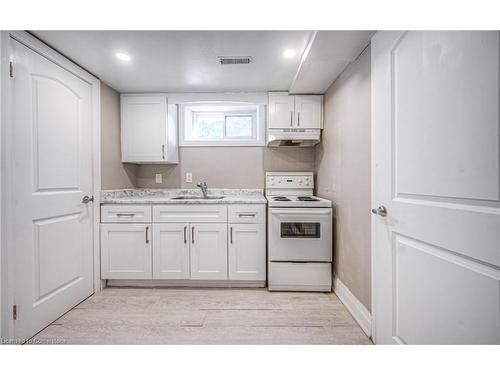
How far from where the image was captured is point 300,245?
220 centimetres

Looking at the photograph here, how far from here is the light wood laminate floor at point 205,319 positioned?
155cm

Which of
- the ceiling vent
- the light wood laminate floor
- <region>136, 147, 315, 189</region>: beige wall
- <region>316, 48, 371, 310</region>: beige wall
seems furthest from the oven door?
the ceiling vent

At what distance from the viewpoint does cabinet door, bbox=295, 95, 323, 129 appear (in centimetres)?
258

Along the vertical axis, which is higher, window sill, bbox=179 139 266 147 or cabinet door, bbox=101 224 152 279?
window sill, bbox=179 139 266 147

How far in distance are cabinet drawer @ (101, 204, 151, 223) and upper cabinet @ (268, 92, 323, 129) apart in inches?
63.4

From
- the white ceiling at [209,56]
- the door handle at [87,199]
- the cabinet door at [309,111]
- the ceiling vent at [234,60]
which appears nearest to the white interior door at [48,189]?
the door handle at [87,199]

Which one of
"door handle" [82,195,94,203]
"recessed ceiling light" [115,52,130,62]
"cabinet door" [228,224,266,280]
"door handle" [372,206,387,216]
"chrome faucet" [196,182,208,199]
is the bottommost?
"cabinet door" [228,224,266,280]

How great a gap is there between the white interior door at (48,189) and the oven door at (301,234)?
173cm

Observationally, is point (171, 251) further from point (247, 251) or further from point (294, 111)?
point (294, 111)

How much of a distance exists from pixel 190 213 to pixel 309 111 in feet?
5.66

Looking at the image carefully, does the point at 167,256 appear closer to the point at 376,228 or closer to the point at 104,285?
the point at 104,285

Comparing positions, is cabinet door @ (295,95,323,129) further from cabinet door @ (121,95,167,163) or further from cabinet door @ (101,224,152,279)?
cabinet door @ (101,224,152,279)

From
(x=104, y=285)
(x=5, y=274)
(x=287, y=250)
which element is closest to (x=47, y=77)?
(x=5, y=274)

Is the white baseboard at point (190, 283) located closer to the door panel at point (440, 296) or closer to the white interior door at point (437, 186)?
the white interior door at point (437, 186)
